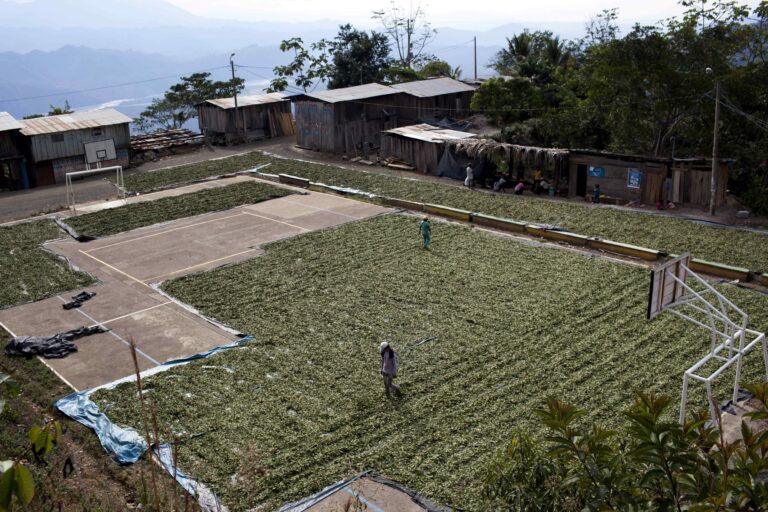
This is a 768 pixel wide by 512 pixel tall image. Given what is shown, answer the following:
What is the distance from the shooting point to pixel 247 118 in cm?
4919

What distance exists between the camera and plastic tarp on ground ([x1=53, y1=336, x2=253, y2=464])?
14469 mm

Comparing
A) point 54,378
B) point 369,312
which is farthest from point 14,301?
point 369,312

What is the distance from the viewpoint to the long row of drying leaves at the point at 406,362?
1399cm

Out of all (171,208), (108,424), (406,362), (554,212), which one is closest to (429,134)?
(554,212)

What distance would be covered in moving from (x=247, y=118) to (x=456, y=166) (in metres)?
18.2

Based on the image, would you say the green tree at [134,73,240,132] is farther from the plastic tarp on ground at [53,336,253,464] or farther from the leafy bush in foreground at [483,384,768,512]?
the leafy bush in foreground at [483,384,768,512]

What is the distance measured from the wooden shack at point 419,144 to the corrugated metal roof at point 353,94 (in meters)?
3.95

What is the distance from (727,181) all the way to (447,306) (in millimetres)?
15783

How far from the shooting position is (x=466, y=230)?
91.9 ft

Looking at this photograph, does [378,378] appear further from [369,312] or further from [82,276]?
[82,276]

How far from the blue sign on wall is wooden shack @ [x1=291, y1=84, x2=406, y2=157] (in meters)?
15.7

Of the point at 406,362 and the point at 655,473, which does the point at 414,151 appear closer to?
the point at 406,362

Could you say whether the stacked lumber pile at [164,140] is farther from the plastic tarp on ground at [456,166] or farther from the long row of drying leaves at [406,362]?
the long row of drying leaves at [406,362]

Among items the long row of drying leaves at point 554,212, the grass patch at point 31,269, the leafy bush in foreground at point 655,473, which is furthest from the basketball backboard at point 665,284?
the grass patch at point 31,269
